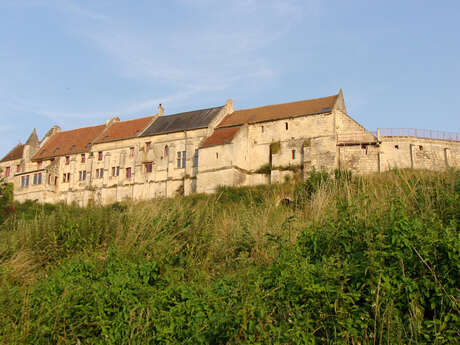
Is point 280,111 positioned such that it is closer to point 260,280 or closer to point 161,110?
point 161,110

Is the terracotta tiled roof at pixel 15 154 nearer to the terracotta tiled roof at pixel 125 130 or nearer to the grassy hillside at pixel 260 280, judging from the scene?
the terracotta tiled roof at pixel 125 130

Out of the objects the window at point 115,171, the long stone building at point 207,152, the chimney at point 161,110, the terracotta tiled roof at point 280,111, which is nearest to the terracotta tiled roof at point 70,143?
the long stone building at point 207,152

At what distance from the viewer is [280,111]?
40.1 metres

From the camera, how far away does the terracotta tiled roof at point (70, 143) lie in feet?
158

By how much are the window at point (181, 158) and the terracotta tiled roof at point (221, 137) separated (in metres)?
2.36

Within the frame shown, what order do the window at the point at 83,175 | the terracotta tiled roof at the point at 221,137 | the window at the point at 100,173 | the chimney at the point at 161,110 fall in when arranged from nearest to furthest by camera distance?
1. the terracotta tiled roof at the point at 221,137
2. the window at the point at 100,173
3. the window at the point at 83,175
4. the chimney at the point at 161,110

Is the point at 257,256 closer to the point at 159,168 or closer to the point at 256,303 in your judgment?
the point at 256,303

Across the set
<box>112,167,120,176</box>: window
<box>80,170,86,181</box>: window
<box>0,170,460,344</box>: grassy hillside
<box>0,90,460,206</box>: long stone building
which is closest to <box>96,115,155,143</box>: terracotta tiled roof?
<box>0,90,460,206</box>: long stone building

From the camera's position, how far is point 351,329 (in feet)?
19.9

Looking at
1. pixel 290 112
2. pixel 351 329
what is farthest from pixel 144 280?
pixel 290 112

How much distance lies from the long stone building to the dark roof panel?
114 mm

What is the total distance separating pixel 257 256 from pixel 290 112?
30859mm

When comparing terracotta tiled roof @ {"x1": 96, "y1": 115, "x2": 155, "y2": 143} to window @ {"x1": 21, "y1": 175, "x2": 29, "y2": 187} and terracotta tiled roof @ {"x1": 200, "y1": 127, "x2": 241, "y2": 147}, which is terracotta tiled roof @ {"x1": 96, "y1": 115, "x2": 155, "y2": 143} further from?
terracotta tiled roof @ {"x1": 200, "y1": 127, "x2": 241, "y2": 147}

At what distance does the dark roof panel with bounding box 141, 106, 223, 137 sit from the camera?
42400 mm
